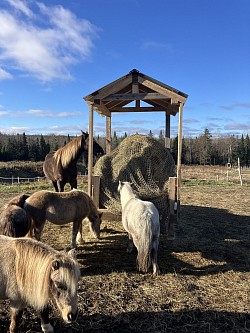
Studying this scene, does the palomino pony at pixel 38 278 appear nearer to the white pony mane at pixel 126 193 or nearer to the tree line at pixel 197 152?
the white pony mane at pixel 126 193

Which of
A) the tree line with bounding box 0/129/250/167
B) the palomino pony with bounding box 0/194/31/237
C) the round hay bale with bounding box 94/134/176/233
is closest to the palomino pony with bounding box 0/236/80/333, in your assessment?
the palomino pony with bounding box 0/194/31/237

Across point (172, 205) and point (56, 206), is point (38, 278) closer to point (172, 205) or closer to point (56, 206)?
point (56, 206)

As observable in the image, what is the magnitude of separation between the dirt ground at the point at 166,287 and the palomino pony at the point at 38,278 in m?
0.68

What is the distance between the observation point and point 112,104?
30.9ft

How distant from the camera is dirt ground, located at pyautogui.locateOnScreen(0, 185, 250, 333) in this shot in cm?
356

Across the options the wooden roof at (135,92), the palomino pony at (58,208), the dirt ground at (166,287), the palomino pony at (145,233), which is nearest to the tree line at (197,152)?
the wooden roof at (135,92)

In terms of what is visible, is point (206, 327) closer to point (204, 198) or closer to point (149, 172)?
point (149, 172)

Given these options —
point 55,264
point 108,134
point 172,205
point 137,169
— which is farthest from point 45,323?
point 108,134

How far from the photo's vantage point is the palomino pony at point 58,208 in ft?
18.3

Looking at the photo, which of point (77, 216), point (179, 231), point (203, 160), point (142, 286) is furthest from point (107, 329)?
point (203, 160)

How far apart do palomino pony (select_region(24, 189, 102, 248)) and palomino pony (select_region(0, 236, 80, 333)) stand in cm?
233

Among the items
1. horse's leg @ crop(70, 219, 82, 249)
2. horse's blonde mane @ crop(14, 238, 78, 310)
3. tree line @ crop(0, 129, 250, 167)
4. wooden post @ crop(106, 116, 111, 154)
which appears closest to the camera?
horse's blonde mane @ crop(14, 238, 78, 310)

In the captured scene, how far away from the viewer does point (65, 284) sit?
2.76m

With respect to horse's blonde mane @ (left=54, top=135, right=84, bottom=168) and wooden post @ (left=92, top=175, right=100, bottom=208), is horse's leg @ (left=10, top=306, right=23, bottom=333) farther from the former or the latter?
horse's blonde mane @ (left=54, top=135, right=84, bottom=168)
